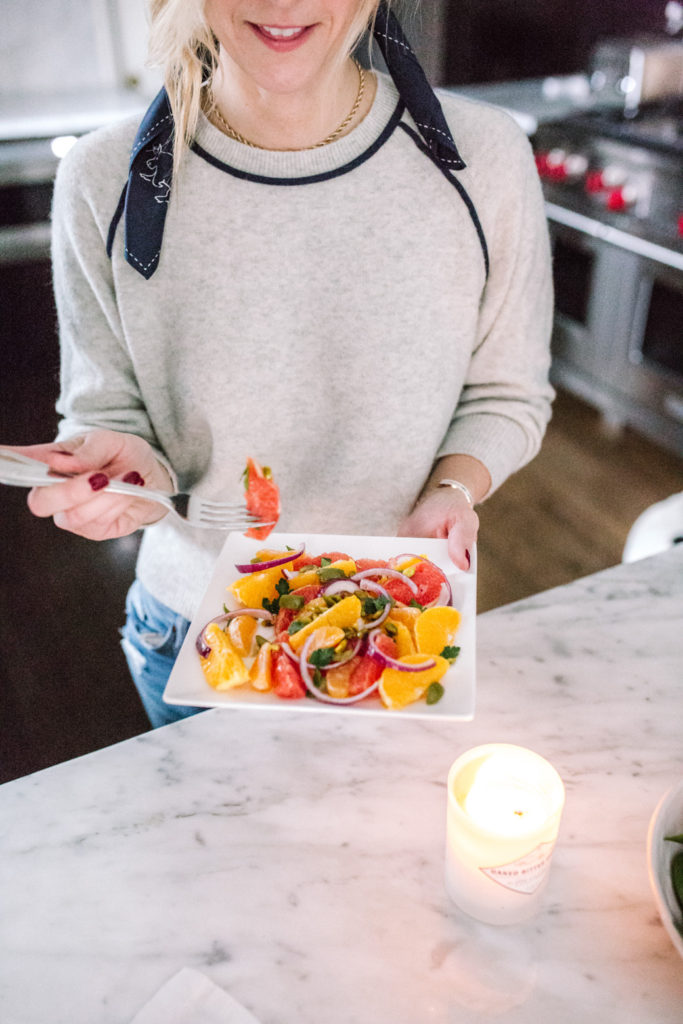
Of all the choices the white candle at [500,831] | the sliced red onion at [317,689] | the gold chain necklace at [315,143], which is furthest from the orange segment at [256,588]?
the gold chain necklace at [315,143]

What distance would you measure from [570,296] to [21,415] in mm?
1978

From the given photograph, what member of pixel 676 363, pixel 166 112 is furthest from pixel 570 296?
pixel 166 112

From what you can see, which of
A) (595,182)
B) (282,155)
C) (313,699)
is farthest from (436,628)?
(595,182)

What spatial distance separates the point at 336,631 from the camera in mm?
787

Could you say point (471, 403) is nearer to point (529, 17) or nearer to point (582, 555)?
point (582, 555)

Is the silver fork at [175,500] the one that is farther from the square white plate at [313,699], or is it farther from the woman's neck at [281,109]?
the woman's neck at [281,109]

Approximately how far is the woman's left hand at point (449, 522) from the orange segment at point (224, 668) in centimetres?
26

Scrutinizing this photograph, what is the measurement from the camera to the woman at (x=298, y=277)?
102cm

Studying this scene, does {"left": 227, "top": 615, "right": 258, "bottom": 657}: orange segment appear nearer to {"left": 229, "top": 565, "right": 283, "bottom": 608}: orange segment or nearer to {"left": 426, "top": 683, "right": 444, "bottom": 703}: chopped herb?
{"left": 229, "top": 565, "right": 283, "bottom": 608}: orange segment

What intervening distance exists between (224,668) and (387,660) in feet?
0.48

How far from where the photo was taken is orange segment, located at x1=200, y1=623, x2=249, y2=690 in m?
0.76

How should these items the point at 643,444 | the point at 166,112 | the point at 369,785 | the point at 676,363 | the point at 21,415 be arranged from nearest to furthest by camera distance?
the point at 369,785 → the point at 166,112 → the point at 21,415 → the point at 676,363 → the point at 643,444

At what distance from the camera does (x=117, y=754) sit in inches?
33.9

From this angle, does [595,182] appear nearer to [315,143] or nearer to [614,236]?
[614,236]
